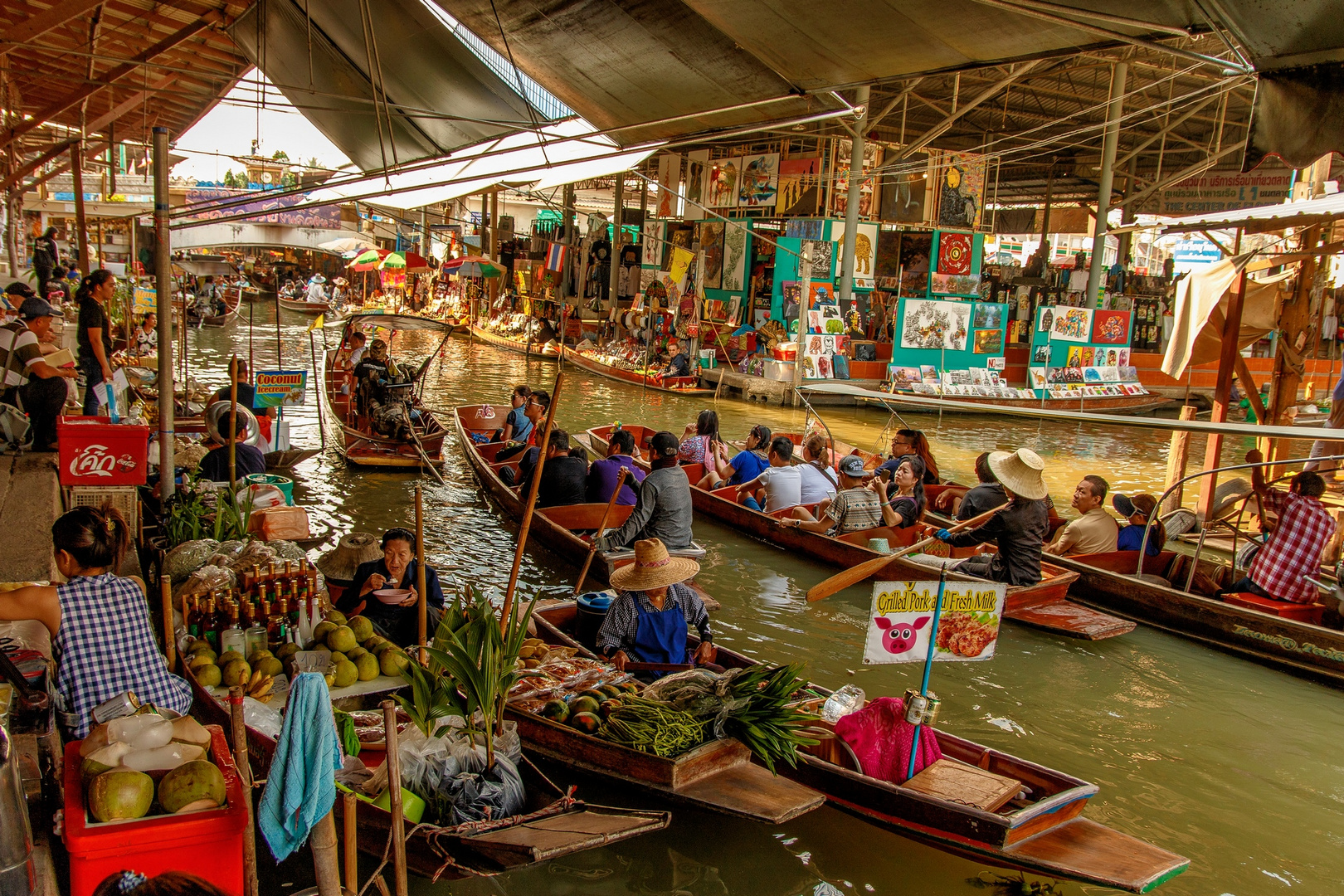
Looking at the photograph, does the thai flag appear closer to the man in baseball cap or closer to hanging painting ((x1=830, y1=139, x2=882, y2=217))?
hanging painting ((x1=830, y1=139, x2=882, y2=217))

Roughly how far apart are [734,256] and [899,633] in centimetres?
1799

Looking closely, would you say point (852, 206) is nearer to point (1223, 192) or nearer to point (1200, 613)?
point (1223, 192)

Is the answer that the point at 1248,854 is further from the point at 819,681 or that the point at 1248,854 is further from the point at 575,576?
the point at 575,576

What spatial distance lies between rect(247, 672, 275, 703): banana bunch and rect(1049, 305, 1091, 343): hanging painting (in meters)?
19.1

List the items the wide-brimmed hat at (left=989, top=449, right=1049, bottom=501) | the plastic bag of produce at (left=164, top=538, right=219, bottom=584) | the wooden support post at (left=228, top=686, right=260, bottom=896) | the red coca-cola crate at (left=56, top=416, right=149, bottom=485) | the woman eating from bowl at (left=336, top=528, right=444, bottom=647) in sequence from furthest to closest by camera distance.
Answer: the wide-brimmed hat at (left=989, top=449, right=1049, bottom=501), the plastic bag of produce at (left=164, top=538, right=219, bottom=584), the red coca-cola crate at (left=56, top=416, right=149, bottom=485), the woman eating from bowl at (left=336, top=528, right=444, bottom=647), the wooden support post at (left=228, top=686, right=260, bottom=896)

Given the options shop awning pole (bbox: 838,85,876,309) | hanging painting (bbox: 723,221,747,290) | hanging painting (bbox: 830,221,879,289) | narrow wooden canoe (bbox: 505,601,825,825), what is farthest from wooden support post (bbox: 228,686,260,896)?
hanging painting (bbox: 723,221,747,290)

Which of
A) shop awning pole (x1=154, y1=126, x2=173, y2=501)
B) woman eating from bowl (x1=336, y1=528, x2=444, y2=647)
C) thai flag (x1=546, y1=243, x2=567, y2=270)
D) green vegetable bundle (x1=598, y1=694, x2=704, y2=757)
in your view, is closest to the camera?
green vegetable bundle (x1=598, y1=694, x2=704, y2=757)

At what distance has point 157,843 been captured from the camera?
280cm

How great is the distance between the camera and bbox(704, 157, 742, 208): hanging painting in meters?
21.6

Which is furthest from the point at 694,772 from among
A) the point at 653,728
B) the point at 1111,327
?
the point at 1111,327

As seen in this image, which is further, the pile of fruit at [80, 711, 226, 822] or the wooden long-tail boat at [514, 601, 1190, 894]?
the wooden long-tail boat at [514, 601, 1190, 894]

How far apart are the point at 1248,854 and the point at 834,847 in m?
2.20

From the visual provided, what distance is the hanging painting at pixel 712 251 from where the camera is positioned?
21891 millimetres

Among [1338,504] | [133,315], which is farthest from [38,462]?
[1338,504]
